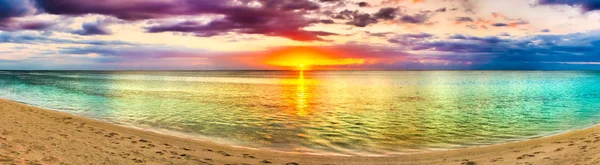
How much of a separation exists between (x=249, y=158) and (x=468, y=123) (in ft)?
55.6

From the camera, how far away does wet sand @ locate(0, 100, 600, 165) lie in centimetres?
1149

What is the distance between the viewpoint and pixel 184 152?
45.6ft

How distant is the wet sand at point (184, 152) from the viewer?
11492mm

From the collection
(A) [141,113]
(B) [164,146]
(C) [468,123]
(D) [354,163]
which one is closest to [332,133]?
(D) [354,163]

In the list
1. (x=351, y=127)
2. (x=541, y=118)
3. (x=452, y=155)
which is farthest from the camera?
(x=541, y=118)

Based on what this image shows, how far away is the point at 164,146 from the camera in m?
14.8

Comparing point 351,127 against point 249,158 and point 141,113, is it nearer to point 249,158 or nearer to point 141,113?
point 249,158

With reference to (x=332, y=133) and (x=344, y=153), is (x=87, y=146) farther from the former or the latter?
(x=332, y=133)

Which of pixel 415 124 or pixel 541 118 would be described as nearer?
pixel 415 124

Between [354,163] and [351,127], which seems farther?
[351,127]

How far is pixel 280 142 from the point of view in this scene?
17.4m

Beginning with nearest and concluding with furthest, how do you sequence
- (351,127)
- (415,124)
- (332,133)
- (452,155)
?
(452,155) < (332,133) < (351,127) < (415,124)

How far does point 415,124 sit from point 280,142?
10396 mm

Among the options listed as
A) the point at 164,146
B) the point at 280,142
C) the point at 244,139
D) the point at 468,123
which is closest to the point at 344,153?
the point at 280,142
